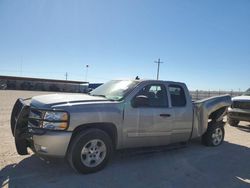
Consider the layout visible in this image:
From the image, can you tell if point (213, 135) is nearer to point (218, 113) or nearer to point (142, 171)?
point (218, 113)

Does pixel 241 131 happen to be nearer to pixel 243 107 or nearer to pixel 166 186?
pixel 243 107

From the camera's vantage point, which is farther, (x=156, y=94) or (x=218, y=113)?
(x=218, y=113)

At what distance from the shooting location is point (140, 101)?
5355 mm

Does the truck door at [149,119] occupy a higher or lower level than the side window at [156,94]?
lower

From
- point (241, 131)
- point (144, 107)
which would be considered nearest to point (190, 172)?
point (144, 107)

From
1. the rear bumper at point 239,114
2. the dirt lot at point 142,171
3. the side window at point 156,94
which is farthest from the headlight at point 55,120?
the rear bumper at point 239,114

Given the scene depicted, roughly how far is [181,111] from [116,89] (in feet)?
5.55

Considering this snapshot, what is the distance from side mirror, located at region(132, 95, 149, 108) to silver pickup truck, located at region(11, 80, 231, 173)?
0.07 ft

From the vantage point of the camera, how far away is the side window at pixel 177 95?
6336 mm

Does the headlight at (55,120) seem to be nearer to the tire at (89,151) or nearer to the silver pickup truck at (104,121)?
the silver pickup truck at (104,121)

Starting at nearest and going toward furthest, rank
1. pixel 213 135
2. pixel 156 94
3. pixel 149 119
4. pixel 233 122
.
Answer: pixel 149 119 → pixel 156 94 → pixel 213 135 → pixel 233 122

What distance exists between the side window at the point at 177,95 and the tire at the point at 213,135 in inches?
64.4

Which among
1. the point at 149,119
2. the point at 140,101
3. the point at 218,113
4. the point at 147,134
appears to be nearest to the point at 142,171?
the point at 147,134

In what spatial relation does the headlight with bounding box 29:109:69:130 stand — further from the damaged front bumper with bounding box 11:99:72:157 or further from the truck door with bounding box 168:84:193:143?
the truck door with bounding box 168:84:193:143
